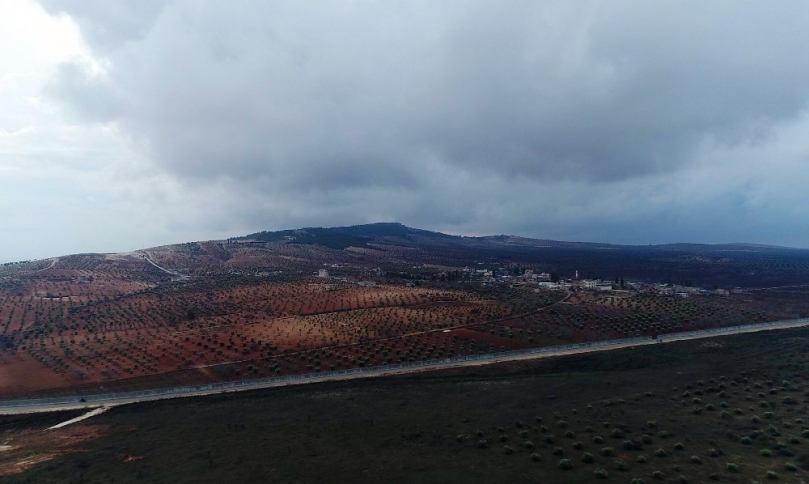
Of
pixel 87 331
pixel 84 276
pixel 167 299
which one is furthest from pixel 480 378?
pixel 84 276

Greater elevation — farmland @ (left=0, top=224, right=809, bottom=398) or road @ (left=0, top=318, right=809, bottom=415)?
farmland @ (left=0, top=224, right=809, bottom=398)

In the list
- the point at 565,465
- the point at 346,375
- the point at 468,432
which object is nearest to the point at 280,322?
the point at 346,375

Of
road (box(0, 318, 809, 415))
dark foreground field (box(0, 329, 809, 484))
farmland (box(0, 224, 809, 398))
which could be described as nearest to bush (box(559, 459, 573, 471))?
dark foreground field (box(0, 329, 809, 484))

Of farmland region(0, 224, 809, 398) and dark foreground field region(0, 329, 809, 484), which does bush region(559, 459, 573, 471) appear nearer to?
dark foreground field region(0, 329, 809, 484)

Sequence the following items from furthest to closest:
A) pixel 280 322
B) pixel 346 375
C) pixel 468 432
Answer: pixel 280 322
pixel 346 375
pixel 468 432

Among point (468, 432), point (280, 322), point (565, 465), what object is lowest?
point (468, 432)

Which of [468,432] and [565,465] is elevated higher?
[565,465]

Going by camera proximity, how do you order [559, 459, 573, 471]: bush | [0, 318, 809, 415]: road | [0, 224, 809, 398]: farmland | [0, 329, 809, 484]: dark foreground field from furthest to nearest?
1. [0, 224, 809, 398]: farmland
2. [0, 318, 809, 415]: road
3. [0, 329, 809, 484]: dark foreground field
4. [559, 459, 573, 471]: bush

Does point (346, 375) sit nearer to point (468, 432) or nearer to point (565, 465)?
point (468, 432)

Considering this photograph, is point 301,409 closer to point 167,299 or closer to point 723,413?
point 723,413

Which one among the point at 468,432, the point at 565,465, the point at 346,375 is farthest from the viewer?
the point at 346,375
